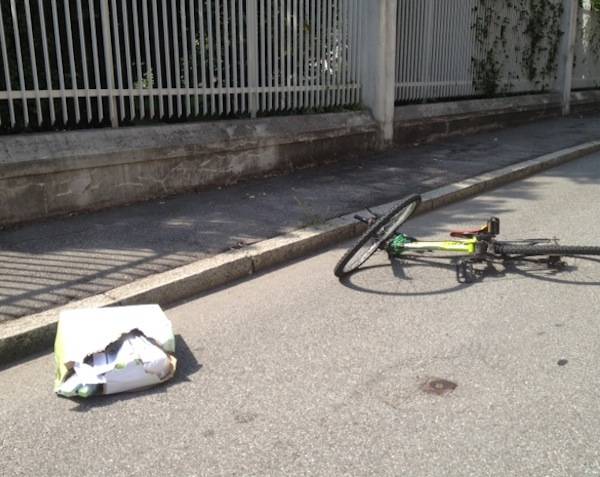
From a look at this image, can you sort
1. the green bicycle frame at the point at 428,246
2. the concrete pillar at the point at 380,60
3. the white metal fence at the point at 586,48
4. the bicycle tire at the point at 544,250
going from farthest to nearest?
the white metal fence at the point at 586,48 → the concrete pillar at the point at 380,60 → the green bicycle frame at the point at 428,246 → the bicycle tire at the point at 544,250

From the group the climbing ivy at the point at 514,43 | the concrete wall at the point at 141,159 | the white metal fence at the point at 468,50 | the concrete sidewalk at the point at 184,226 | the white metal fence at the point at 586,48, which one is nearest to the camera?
the concrete sidewalk at the point at 184,226

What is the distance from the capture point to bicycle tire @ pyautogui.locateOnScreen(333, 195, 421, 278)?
4.88m

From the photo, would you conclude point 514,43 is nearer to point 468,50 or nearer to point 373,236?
point 468,50

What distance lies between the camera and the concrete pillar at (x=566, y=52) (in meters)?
15.3

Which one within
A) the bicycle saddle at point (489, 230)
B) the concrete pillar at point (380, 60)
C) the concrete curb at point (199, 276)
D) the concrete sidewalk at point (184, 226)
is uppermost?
the concrete pillar at point (380, 60)

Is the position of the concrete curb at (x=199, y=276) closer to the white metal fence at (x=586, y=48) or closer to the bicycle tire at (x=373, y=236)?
the bicycle tire at (x=373, y=236)

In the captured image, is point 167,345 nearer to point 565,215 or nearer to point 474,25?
point 565,215

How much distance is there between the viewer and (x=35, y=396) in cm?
Result: 346

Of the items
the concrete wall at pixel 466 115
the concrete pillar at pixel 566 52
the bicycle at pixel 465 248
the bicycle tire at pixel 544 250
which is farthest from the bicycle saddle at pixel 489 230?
the concrete pillar at pixel 566 52

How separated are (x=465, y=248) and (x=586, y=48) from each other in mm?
14397

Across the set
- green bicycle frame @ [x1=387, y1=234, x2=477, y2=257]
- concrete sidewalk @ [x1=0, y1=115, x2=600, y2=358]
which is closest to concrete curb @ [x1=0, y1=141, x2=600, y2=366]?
concrete sidewalk @ [x1=0, y1=115, x2=600, y2=358]

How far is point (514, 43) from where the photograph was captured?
14.0m

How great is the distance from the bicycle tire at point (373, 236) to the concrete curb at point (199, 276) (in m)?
0.73

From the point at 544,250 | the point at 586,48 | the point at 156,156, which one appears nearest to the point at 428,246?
the point at 544,250
